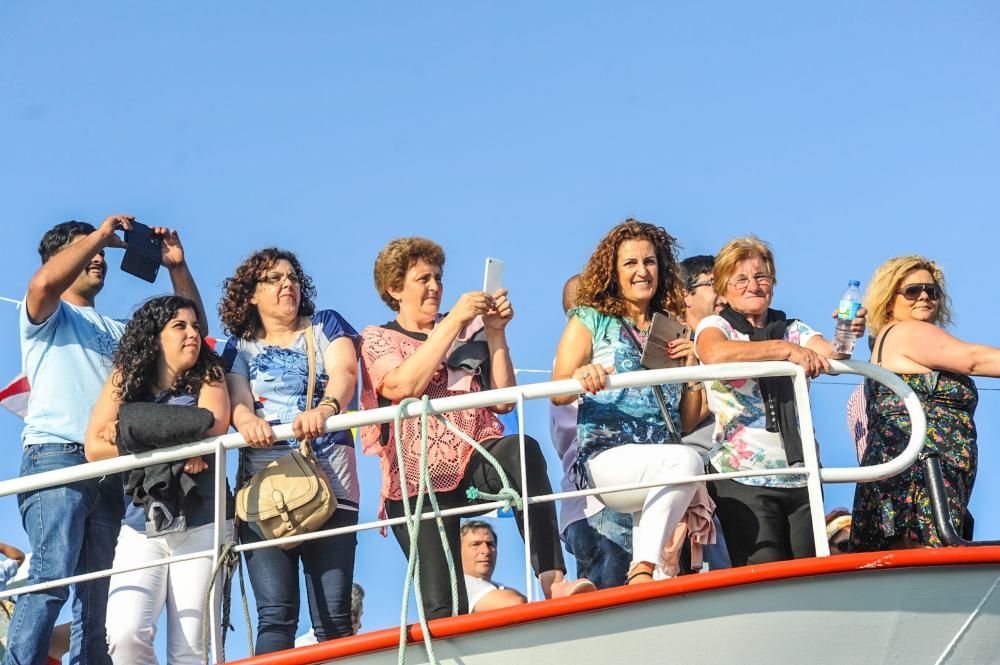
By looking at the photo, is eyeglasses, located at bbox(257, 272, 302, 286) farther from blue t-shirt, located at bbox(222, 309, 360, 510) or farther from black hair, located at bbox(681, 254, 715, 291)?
black hair, located at bbox(681, 254, 715, 291)

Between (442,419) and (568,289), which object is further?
(568,289)

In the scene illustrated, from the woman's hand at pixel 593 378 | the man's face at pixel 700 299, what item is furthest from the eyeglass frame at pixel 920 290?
the woman's hand at pixel 593 378

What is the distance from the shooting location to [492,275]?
21.4 feet

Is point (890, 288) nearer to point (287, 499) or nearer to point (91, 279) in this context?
point (287, 499)

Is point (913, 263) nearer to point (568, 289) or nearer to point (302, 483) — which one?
point (568, 289)

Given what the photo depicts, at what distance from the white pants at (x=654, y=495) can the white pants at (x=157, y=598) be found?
1.78 meters

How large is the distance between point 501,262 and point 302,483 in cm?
134

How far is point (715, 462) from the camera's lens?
6.29m

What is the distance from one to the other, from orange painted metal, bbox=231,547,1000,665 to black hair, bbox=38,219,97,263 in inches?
114

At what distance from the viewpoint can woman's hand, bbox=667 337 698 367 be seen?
254 inches

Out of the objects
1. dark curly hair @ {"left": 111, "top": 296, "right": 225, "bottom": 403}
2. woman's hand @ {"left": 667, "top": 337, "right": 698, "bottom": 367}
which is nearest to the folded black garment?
dark curly hair @ {"left": 111, "top": 296, "right": 225, "bottom": 403}

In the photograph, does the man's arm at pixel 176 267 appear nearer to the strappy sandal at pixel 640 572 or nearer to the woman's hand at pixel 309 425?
the woman's hand at pixel 309 425

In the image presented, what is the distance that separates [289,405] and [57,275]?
4.49 feet

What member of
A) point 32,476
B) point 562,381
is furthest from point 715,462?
point 32,476
